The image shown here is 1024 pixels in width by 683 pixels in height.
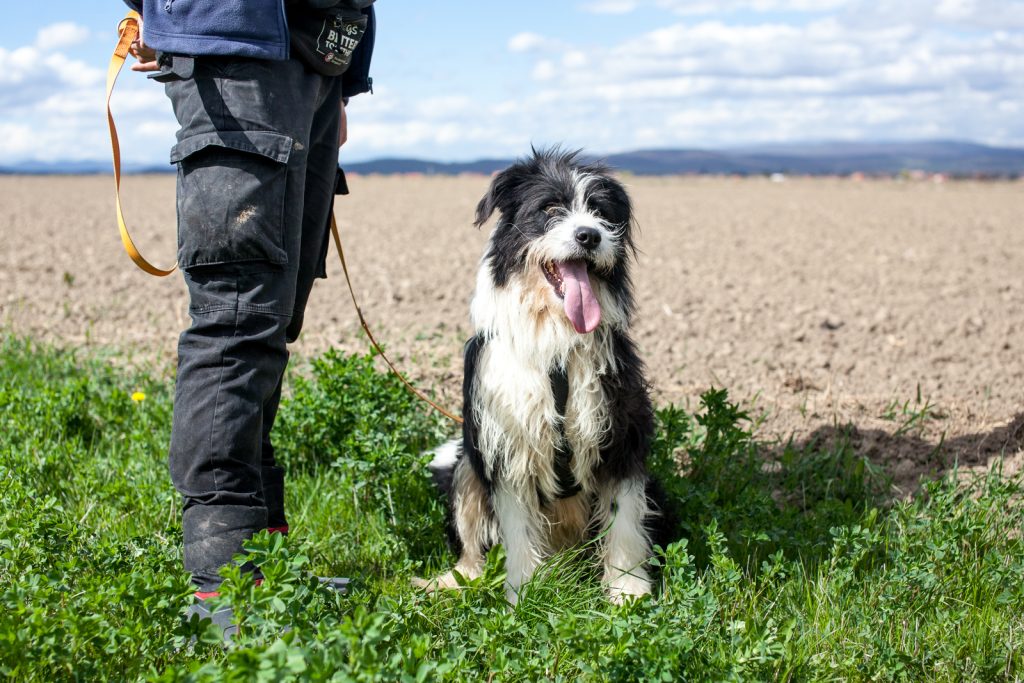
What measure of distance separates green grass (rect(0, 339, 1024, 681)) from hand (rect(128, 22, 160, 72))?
153cm

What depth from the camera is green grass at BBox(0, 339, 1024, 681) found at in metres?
2.29

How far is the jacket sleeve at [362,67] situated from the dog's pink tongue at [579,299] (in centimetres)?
113

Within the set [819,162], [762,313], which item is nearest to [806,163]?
[819,162]

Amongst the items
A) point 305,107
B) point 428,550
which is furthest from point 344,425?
point 305,107

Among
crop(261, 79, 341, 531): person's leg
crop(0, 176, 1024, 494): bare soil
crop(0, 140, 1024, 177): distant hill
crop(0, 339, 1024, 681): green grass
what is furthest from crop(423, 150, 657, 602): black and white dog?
crop(0, 140, 1024, 177): distant hill

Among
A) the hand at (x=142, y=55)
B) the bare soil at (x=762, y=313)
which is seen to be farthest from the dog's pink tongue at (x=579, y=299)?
the bare soil at (x=762, y=313)

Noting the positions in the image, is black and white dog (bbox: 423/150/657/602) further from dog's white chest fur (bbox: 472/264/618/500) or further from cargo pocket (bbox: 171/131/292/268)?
cargo pocket (bbox: 171/131/292/268)

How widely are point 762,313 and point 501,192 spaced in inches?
201

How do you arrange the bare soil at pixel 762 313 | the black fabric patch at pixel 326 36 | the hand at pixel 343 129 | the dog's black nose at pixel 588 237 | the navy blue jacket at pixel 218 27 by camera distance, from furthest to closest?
the bare soil at pixel 762 313, the hand at pixel 343 129, the dog's black nose at pixel 588 237, the black fabric patch at pixel 326 36, the navy blue jacket at pixel 218 27

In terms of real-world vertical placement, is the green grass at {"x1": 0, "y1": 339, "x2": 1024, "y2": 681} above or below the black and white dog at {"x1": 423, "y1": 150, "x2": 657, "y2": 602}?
below

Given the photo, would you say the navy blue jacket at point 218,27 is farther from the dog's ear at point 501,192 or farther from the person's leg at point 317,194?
the dog's ear at point 501,192

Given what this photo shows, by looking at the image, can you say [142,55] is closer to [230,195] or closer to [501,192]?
[230,195]

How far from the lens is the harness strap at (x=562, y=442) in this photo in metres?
3.14

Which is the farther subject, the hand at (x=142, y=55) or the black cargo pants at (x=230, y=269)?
the hand at (x=142, y=55)
